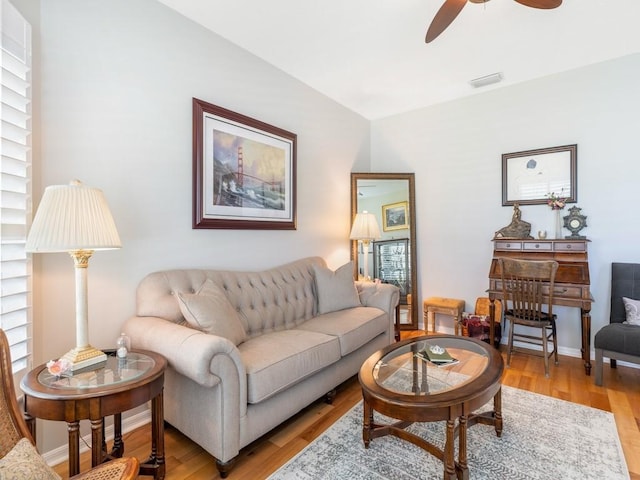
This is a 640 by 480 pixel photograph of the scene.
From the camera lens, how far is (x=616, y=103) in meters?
3.10

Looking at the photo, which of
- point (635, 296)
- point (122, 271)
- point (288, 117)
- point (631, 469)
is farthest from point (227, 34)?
point (635, 296)

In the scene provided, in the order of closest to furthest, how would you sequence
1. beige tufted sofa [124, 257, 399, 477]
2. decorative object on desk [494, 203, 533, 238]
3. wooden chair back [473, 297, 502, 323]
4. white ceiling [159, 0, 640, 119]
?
beige tufted sofa [124, 257, 399, 477]
white ceiling [159, 0, 640, 119]
decorative object on desk [494, 203, 533, 238]
wooden chair back [473, 297, 502, 323]

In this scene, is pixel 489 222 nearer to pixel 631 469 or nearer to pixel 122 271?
pixel 631 469

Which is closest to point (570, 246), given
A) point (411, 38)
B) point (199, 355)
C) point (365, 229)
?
point (365, 229)

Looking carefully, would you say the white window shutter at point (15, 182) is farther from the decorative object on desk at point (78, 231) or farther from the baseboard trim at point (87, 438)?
the baseboard trim at point (87, 438)

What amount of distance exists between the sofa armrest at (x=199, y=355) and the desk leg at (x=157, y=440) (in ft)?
0.55

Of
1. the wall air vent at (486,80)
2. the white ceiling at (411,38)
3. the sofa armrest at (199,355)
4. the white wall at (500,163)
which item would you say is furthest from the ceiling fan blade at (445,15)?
the sofa armrest at (199,355)

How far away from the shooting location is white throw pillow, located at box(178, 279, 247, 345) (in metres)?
1.89

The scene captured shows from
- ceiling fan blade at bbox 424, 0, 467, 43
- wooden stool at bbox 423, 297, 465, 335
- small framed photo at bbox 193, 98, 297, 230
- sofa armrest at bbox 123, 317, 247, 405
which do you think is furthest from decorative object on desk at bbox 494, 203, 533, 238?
sofa armrest at bbox 123, 317, 247, 405

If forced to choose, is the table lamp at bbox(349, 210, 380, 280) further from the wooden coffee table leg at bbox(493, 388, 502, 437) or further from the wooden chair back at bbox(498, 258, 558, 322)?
the wooden coffee table leg at bbox(493, 388, 502, 437)

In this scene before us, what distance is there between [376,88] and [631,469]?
359 cm

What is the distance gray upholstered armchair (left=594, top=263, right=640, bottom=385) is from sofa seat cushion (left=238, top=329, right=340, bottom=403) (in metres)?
2.12

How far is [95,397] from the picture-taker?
1.28m

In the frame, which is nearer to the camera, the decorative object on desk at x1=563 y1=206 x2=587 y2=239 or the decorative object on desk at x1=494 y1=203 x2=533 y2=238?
the decorative object on desk at x1=563 y1=206 x2=587 y2=239
